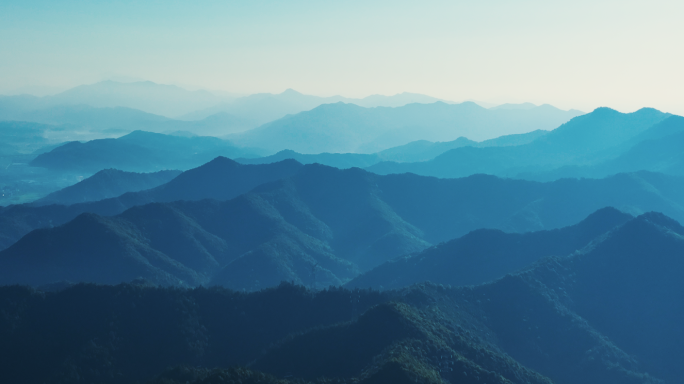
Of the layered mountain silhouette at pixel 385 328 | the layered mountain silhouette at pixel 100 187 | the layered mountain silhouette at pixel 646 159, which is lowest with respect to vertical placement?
the layered mountain silhouette at pixel 385 328

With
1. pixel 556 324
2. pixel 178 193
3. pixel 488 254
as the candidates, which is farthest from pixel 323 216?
pixel 556 324

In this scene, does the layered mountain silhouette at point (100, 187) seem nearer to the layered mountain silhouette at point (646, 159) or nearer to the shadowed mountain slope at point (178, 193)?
the shadowed mountain slope at point (178, 193)

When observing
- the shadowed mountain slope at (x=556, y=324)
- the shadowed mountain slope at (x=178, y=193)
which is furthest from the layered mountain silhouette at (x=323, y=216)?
the shadowed mountain slope at (x=556, y=324)

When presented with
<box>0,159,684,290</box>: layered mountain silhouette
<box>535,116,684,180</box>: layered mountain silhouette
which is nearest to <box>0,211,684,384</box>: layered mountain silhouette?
<box>0,159,684,290</box>: layered mountain silhouette

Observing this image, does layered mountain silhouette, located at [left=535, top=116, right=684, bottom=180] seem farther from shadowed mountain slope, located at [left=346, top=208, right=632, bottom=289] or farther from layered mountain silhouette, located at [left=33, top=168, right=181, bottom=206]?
Result: layered mountain silhouette, located at [left=33, top=168, right=181, bottom=206]

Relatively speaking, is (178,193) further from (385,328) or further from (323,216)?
(385,328)

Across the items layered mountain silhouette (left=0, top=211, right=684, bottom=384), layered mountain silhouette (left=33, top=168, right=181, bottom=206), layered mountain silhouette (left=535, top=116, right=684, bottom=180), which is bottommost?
layered mountain silhouette (left=0, top=211, right=684, bottom=384)
